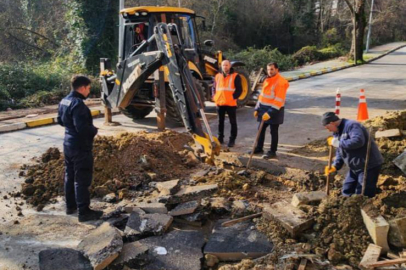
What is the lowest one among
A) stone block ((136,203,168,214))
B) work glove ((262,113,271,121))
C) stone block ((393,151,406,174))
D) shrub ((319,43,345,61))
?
stone block ((136,203,168,214))

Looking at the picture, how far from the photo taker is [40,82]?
48.6 ft

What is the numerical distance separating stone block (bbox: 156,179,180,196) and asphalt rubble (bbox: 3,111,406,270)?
15 mm

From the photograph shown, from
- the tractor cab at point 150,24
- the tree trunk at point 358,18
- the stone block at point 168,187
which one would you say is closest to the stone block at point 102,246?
the stone block at point 168,187

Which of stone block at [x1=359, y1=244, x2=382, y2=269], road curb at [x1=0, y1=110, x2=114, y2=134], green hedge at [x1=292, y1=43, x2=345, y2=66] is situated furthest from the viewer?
green hedge at [x1=292, y1=43, x2=345, y2=66]

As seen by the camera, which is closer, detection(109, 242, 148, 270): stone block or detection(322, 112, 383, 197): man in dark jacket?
detection(109, 242, 148, 270): stone block

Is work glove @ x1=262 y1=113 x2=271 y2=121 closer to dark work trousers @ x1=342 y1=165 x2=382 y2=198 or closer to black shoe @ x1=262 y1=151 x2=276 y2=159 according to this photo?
black shoe @ x1=262 y1=151 x2=276 y2=159

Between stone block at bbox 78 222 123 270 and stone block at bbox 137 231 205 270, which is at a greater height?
stone block at bbox 78 222 123 270

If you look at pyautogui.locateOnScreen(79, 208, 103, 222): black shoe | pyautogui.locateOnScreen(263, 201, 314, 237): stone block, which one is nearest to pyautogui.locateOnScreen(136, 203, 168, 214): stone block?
pyautogui.locateOnScreen(79, 208, 103, 222): black shoe

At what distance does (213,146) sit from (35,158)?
371cm

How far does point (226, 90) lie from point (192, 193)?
3.08 metres

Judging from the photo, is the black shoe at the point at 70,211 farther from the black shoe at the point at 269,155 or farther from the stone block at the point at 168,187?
the black shoe at the point at 269,155

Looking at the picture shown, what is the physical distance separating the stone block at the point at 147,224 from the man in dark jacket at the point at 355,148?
2316 mm

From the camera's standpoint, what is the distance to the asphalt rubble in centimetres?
408

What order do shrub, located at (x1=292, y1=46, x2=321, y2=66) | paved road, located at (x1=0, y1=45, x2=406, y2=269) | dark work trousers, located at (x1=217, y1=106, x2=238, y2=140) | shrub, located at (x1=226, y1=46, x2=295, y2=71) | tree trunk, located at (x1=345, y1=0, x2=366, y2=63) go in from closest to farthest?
1. paved road, located at (x1=0, y1=45, x2=406, y2=269)
2. dark work trousers, located at (x1=217, y1=106, x2=238, y2=140)
3. shrub, located at (x1=226, y1=46, x2=295, y2=71)
4. tree trunk, located at (x1=345, y1=0, x2=366, y2=63)
5. shrub, located at (x1=292, y1=46, x2=321, y2=66)
